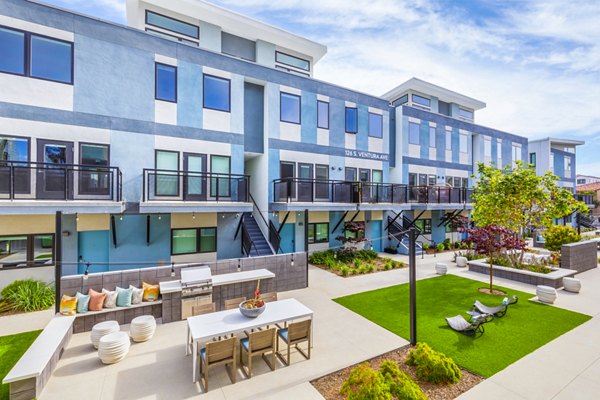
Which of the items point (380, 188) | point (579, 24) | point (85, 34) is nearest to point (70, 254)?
point (85, 34)

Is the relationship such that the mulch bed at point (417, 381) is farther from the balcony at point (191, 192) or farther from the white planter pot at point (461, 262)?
the white planter pot at point (461, 262)

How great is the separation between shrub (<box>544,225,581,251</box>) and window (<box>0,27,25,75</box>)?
88.9 ft

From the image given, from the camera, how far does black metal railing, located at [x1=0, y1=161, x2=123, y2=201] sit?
8336mm

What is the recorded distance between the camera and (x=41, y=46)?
9.77 m

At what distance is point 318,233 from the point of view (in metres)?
16.7

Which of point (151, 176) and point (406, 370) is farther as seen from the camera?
point (151, 176)

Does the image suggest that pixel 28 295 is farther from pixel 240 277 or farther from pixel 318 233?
pixel 318 233

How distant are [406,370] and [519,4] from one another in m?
10.8

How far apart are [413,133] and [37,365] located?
71.7 ft

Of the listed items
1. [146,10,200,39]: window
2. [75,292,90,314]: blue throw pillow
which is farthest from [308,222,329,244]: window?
[146,10,200,39]: window

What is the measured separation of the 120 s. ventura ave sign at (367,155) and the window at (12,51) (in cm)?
1499

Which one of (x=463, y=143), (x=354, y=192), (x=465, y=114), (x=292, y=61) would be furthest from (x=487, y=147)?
(x=292, y=61)

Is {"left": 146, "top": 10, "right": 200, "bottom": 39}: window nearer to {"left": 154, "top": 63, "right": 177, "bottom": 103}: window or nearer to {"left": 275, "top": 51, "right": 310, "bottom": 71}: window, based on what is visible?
{"left": 154, "top": 63, "right": 177, "bottom": 103}: window

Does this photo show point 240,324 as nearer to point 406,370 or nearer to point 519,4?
point 406,370
